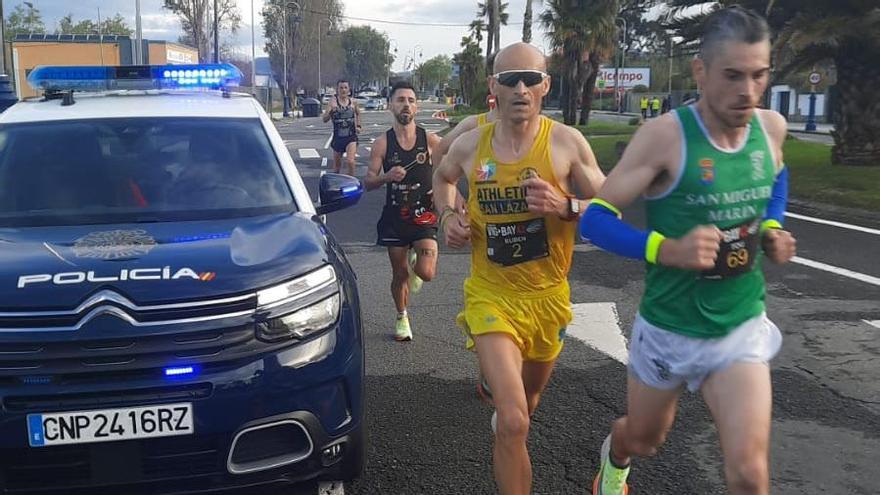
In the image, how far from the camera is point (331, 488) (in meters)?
3.77

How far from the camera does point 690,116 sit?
2.96 meters

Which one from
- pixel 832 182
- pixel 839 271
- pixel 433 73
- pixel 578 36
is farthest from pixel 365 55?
pixel 839 271

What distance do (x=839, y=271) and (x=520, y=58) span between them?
6253 mm

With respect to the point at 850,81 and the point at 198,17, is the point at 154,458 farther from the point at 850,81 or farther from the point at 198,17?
the point at 198,17

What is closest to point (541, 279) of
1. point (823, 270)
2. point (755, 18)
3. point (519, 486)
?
point (519, 486)

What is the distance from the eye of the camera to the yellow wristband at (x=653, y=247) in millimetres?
2812

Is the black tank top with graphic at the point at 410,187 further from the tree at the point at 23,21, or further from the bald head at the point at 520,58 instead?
the tree at the point at 23,21

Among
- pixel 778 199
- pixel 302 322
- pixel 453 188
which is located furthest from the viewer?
pixel 453 188

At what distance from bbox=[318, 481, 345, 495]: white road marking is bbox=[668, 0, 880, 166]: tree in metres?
12.9

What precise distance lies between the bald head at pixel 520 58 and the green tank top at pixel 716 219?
3.00 ft

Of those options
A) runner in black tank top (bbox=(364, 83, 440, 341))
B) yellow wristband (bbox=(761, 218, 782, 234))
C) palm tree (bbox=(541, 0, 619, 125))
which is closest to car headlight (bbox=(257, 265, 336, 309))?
yellow wristband (bbox=(761, 218, 782, 234))

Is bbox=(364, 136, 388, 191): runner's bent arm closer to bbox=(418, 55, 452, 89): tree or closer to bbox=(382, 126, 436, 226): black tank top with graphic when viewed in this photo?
bbox=(382, 126, 436, 226): black tank top with graphic

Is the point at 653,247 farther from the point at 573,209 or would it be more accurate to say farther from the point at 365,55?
the point at 365,55

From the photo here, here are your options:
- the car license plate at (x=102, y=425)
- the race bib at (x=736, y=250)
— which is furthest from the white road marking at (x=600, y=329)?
the car license plate at (x=102, y=425)
